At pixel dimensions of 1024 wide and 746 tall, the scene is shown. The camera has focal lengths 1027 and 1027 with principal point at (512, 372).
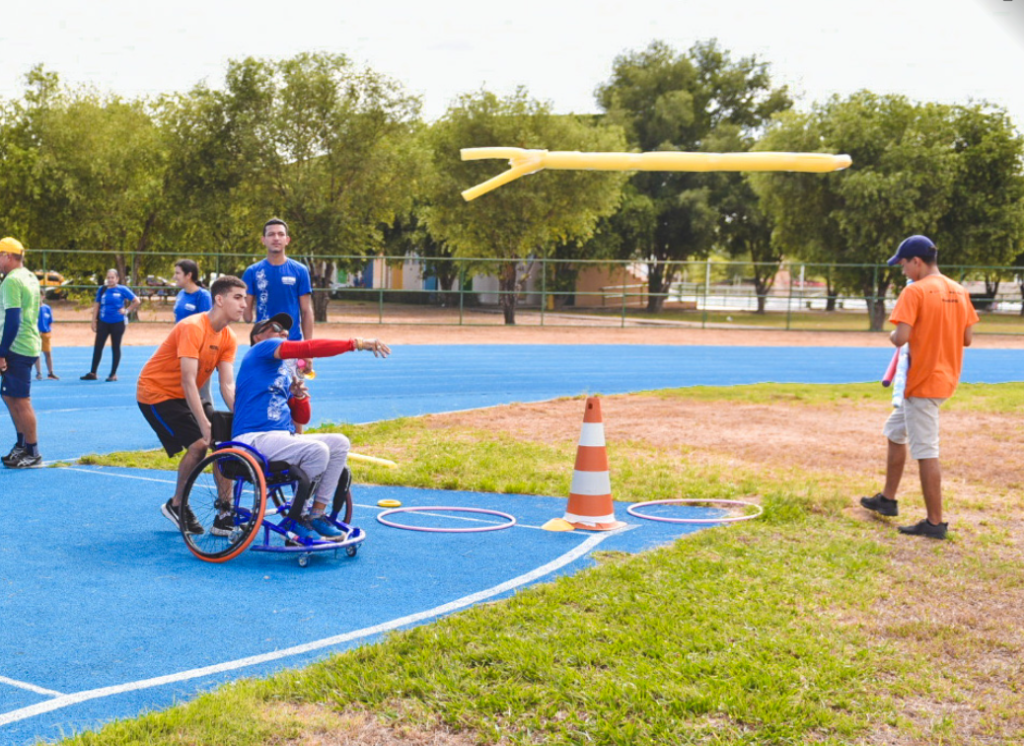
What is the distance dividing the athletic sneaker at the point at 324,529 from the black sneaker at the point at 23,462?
13.8ft

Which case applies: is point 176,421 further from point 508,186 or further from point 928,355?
point 508,186

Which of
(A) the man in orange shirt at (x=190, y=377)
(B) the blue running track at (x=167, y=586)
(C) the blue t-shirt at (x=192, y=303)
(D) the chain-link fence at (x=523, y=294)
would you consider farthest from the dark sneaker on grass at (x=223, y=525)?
(D) the chain-link fence at (x=523, y=294)

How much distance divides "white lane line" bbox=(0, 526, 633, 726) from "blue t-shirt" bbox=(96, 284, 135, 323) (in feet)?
41.2

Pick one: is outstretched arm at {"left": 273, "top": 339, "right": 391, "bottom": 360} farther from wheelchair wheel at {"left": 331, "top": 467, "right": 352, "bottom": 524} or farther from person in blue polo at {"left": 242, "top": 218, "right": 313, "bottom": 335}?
person in blue polo at {"left": 242, "top": 218, "right": 313, "bottom": 335}

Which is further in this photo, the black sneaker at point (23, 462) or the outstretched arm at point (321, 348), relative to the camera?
the black sneaker at point (23, 462)

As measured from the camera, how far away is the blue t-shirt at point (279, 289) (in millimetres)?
9281

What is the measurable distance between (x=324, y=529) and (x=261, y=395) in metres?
0.92

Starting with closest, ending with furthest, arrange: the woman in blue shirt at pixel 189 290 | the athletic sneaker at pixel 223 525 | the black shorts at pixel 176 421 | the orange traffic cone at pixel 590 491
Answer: the athletic sneaker at pixel 223 525 → the black shorts at pixel 176 421 → the orange traffic cone at pixel 590 491 → the woman in blue shirt at pixel 189 290

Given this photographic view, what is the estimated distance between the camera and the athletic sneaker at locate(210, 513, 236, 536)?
6.64 metres

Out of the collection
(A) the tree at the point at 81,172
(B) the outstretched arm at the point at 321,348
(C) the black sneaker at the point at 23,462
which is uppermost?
(A) the tree at the point at 81,172

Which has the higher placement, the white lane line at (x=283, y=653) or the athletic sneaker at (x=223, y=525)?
the athletic sneaker at (x=223, y=525)

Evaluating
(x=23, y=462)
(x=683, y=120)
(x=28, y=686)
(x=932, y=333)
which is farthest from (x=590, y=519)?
(x=683, y=120)

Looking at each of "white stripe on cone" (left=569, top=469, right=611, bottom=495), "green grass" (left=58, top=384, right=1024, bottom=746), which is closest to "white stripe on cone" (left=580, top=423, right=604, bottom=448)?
"white stripe on cone" (left=569, top=469, right=611, bottom=495)

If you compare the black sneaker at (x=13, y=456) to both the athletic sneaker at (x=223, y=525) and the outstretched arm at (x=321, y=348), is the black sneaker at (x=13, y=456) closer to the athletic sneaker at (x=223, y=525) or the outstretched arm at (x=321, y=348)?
the athletic sneaker at (x=223, y=525)
